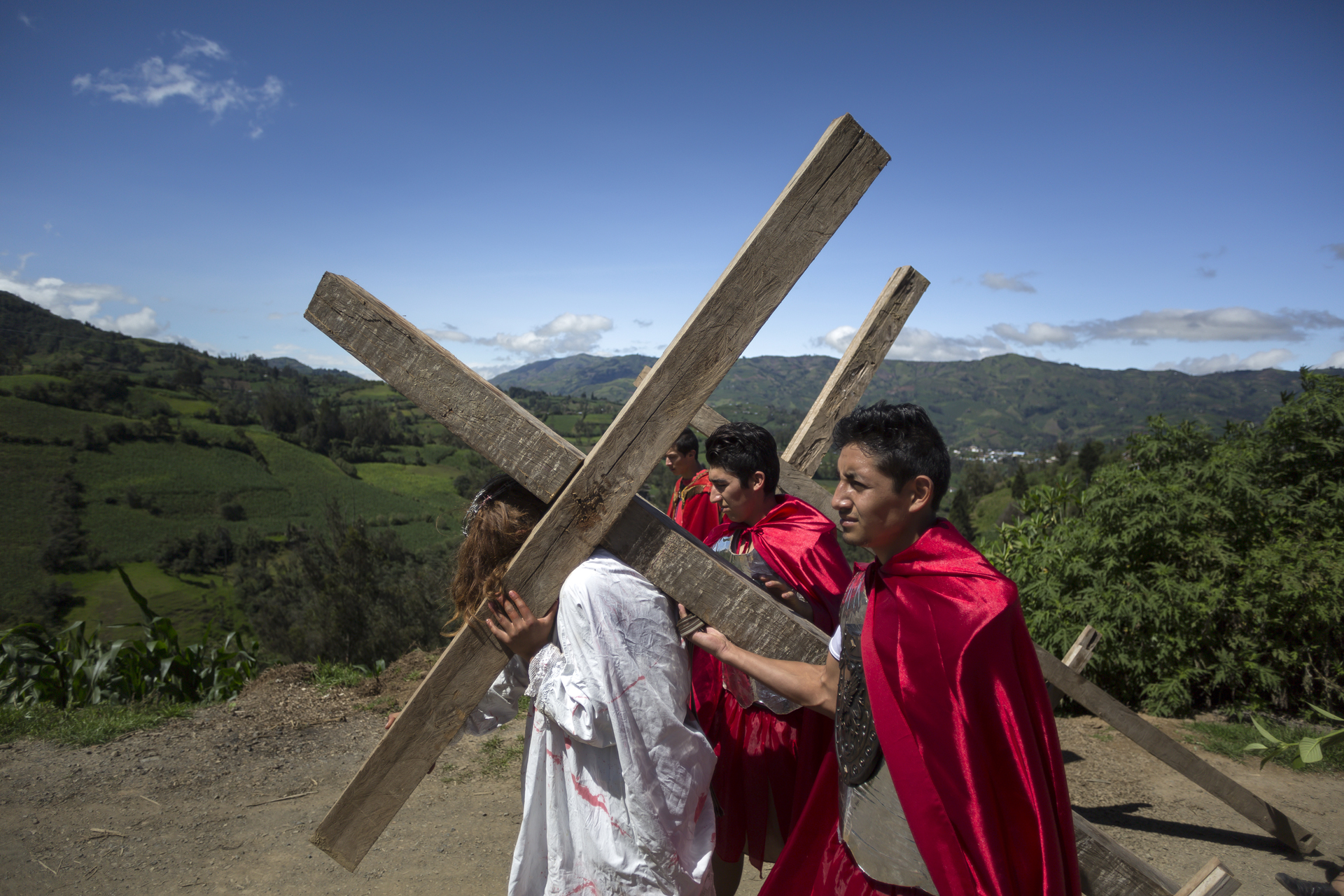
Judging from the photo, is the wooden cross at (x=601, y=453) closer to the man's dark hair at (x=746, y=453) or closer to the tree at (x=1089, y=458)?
the man's dark hair at (x=746, y=453)

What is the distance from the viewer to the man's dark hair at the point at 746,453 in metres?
2.83

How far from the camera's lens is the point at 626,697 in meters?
1.59

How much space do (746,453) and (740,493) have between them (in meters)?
0.17

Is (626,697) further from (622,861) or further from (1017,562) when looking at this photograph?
(1017,562)

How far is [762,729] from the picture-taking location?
242 centimetres

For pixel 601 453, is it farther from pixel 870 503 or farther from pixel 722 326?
pixel 870 503

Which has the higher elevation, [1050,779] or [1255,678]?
[1050,779]

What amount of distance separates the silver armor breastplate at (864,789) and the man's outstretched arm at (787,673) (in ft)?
0.11

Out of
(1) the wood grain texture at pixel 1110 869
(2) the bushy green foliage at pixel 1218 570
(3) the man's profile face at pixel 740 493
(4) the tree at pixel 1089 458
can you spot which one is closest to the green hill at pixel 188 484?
(2) the bushy green foliage at pixel 1218 570

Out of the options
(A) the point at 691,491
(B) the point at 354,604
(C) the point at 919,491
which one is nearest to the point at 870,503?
(C) the point at 919,491

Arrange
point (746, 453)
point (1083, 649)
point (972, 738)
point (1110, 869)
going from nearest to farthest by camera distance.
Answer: point (972, 738) → point (1110, 869) → point (746, 453) → point (1083, 649)

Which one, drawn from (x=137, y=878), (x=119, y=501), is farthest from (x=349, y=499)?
(x=137, y=878)

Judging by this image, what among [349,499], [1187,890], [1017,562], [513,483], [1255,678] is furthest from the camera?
[349,499]

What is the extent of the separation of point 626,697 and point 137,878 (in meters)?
3.29
